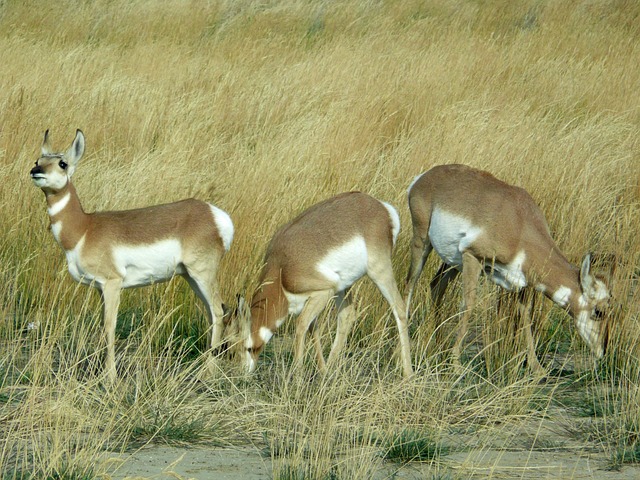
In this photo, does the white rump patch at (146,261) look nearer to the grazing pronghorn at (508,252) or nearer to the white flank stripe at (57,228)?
the white flank stripe at (57,228)

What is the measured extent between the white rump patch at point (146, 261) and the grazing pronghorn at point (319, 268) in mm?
530

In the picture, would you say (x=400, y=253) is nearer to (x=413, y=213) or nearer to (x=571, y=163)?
(x=413, y=213)

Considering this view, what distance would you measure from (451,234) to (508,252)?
386 mm

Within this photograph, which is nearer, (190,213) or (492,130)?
(190,213)

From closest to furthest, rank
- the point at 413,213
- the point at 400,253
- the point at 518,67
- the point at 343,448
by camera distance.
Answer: the point at 343,448 < the point at 413,213 < the point at 400,253 < the point at 518,67

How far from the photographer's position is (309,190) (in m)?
8.35

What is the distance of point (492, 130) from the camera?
33.3ft

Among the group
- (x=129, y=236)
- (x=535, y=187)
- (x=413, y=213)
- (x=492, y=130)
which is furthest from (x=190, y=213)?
(x=492, y=130)

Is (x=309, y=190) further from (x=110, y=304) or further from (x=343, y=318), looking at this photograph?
(x=110, y=304)

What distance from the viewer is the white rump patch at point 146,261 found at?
6.01m

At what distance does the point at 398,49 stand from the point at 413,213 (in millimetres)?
8245

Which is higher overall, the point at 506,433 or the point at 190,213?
the point at 190,213

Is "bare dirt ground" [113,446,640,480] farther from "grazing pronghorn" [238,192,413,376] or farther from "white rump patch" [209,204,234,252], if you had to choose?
"white rump patch" [209,204,234,252]

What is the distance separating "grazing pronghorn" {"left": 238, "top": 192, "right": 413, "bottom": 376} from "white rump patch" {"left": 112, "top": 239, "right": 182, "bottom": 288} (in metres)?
0.53
